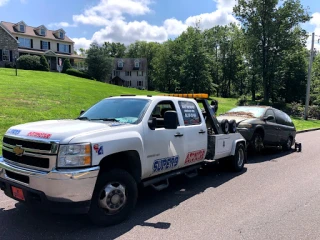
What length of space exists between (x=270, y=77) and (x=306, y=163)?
34265 mm

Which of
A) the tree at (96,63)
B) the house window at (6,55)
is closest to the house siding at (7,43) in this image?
the house window at (6,55)

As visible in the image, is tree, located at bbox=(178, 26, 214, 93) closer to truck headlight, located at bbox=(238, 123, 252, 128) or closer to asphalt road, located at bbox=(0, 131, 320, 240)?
truck headlight, located at bbox=(238, 123, 252, 128)

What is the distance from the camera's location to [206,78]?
45.8 metres

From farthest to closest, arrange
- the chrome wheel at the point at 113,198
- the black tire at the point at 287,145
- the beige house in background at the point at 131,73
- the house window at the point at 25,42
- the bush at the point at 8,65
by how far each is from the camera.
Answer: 1. the beige house in background at the point at 131,73
2. the house window at the point at 25,42
3. the bush at the point at 8,65
4. the black tire at the point at 287,145
5. the chrome wheel at the point at 113,198

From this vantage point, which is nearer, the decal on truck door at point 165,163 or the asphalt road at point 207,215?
the asphalt road at point 207,215

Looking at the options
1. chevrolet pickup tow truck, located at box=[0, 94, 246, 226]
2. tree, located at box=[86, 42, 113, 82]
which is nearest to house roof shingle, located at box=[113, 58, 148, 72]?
tree, located at box=[86, 42, 113, 82]

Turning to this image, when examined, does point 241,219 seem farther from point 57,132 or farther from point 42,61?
point 42,61

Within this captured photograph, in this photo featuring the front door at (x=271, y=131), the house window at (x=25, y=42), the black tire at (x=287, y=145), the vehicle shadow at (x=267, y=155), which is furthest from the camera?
the house window at (x=25, y=42)

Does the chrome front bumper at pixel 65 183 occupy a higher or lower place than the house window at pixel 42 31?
lower

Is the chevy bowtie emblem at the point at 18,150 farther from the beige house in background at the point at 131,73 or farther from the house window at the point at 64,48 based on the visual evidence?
the beige house in background at the point at 131,73

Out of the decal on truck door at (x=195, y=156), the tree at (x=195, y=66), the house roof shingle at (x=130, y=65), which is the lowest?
the decal on truck door at (x=195, y=156)

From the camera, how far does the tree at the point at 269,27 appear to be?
130 feet

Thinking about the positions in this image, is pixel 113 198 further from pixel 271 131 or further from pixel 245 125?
pixel 271 131

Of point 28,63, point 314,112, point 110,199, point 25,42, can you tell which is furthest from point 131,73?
point 110,199
